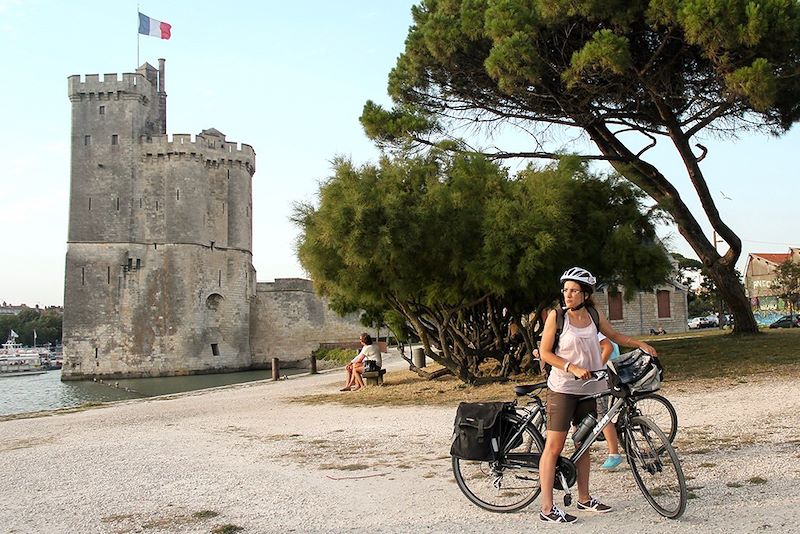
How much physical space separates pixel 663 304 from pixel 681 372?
27540 mm

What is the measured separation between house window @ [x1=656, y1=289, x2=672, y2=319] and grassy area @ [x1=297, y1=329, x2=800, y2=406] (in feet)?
73.7

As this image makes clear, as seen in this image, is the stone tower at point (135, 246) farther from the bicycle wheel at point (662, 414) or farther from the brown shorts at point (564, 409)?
the brown shorts at point (564, 409)

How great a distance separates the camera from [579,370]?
167 inches

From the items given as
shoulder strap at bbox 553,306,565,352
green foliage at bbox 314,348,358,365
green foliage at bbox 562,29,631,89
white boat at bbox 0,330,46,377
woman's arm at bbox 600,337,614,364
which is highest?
green foliage at bbox 562,29,631,89

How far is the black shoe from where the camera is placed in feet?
13.9

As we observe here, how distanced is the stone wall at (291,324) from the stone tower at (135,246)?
3385 millimetres

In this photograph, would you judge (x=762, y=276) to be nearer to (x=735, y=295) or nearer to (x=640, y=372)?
(x=735, y=295)

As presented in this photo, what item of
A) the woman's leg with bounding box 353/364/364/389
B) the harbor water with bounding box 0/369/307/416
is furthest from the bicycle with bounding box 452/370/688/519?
the harbor water with bounding box 0/369/307/416

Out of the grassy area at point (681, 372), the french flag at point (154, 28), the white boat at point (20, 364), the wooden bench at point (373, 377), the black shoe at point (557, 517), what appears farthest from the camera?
the white boat at point (20, 364)

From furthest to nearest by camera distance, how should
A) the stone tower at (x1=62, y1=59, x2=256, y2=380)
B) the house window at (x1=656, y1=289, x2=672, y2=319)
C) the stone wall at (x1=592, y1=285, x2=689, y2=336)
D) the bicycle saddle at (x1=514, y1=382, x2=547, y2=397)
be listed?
the stone tower at (x1=62, y1=59, x2=256, y2=380), the house window at (x1=656, y1=289, x2=672, y2=319), the stone wall at (x1=592, y1=285, x2=689, y2=336), the bicycle saddle at (x1=514, y1=382, x2=547, y2=397)

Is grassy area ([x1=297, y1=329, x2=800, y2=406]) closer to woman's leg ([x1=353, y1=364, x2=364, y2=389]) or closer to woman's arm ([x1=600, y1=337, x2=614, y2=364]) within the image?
woman's leg ([x1=353, y1=364, x2=364, y2=389])

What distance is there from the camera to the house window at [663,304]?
38.5 meters

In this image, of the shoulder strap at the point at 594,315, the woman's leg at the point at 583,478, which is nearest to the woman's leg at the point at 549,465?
the woman's leg at the point at 583,478

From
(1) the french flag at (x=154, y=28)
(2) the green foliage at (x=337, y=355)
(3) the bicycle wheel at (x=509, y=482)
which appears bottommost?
(2) the green foliage at (x=337, y=355)
